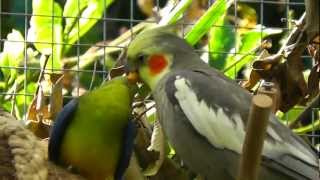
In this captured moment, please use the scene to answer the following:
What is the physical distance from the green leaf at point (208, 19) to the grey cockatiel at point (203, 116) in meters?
0.31

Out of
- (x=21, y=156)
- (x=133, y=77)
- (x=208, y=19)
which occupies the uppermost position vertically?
(x=208, y=19)

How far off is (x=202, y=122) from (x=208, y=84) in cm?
7

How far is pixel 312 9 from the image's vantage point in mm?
1109

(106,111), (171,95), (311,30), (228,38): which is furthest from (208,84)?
(228,38)

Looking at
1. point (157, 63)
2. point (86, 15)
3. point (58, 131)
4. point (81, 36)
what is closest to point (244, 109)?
point (157, 63)

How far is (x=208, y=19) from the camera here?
6.03 feet

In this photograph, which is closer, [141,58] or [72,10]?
[141,58]

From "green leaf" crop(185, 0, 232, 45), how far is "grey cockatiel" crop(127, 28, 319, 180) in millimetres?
306

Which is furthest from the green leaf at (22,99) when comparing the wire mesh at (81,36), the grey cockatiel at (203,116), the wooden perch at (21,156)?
the wooden perch at (21,156)

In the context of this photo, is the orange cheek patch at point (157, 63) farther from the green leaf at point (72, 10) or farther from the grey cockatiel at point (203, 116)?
the green leaf at point (72, 10)

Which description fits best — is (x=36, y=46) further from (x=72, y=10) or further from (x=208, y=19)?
(x=208, y=19)

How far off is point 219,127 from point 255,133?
454 millimetres

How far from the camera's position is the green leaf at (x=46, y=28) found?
6.57 feet

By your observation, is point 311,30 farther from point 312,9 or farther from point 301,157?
point 301,157
